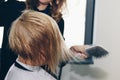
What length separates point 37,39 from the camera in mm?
1215

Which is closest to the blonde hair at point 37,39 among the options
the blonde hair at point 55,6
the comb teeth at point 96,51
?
the blonde hair at point 55,6

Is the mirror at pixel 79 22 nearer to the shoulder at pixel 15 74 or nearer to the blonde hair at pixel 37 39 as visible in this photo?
the blonde hair at pixel 37 39

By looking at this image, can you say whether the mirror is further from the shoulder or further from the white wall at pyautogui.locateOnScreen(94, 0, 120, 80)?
the shoulder

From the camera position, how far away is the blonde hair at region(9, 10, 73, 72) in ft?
3.96

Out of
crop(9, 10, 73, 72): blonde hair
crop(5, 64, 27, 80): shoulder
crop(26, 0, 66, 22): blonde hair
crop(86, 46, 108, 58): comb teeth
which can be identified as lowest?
crop(5, 64, 27, 80): shoulder

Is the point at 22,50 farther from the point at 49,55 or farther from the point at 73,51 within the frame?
the point at 73,51

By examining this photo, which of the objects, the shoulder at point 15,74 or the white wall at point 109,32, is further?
the white wall at point 109,32

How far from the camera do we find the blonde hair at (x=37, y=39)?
3.96ft

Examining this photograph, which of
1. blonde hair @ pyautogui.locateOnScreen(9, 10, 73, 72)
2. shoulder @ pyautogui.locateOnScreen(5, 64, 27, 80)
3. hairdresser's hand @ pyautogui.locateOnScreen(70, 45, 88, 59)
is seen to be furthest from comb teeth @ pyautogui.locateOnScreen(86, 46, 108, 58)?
shoulder @ pyautogui.locateOnScreen(5, 64, 27, 80)

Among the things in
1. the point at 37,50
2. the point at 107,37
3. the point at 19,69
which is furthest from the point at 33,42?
the point at 107,37

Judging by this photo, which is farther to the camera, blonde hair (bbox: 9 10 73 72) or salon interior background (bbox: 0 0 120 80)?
salon interior background (bbox: 0 0 120 80)

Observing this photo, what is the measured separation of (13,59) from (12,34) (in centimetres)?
A: 12

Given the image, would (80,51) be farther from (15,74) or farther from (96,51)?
(15,74)

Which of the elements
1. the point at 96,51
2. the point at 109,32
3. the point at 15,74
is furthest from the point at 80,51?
the point at 15,74
